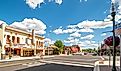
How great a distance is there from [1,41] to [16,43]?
10.1 meters

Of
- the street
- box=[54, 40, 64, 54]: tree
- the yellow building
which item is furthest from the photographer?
box=[54, 40, 64, 54]: tree

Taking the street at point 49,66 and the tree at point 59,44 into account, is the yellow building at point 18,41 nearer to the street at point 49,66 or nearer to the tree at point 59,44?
the street at point 49,66

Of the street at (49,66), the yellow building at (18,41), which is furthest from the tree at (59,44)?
the street at (49,66)

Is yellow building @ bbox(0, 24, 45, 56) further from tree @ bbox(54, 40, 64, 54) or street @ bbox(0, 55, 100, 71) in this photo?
tree @ bbox(54, 40, 64, 54)

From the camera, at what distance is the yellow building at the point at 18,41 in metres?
61.6

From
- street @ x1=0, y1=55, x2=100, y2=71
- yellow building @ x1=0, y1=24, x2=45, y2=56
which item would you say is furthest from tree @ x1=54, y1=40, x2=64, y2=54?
street @ x1=0, y1=55, x2=100, y2=71

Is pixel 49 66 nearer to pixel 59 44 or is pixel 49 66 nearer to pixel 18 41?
pixel 18 41

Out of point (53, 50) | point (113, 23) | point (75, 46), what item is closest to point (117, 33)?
point (113, 23)

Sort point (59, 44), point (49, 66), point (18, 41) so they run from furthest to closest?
point (59, 44) < point (18, 41) < point (49, 66)

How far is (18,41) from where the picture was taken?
236 ft

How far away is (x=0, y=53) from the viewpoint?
57438 millimetres

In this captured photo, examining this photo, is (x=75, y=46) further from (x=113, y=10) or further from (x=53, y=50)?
(x=113, y=10)

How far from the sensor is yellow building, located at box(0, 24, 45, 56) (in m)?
61.6

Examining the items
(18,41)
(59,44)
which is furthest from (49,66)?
(59,44)
